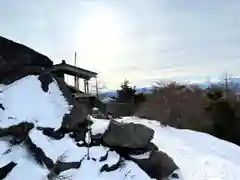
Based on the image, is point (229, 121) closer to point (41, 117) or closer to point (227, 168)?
point (227, 168)

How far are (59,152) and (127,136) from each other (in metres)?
1.84

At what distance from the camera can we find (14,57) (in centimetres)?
1077

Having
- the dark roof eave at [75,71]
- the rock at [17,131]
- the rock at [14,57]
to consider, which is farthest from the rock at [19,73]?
the dark roof eave at [75,71]

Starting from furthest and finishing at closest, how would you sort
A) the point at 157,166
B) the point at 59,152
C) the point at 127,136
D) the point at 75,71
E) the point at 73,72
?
the point at 73,72 < the point at 75,71 < the point at 127,136 < the point at 157,166 < the point at 59,152

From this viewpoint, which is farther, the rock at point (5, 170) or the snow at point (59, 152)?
the snow at point (59, 152)

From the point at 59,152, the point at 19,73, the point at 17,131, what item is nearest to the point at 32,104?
the point at 17,131

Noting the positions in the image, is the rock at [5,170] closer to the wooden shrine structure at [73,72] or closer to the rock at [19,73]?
the rock at [19,73]

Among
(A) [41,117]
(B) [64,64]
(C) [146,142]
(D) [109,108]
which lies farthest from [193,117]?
(A) [41,117]

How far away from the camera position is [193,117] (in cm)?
1905

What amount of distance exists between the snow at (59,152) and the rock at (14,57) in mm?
572

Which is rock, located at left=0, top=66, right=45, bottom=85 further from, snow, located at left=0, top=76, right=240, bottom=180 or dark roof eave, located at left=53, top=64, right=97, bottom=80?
dark roof eave, located at left=53, top=64, right=97, bottom=80

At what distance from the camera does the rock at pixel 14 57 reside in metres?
10.6

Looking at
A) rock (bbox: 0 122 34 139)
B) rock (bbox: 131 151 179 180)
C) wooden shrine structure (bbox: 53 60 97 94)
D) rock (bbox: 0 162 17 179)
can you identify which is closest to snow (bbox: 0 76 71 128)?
rock (bbox: 0 122 34 139)

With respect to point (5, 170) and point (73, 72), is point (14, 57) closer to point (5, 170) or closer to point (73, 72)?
point (5, 170)
